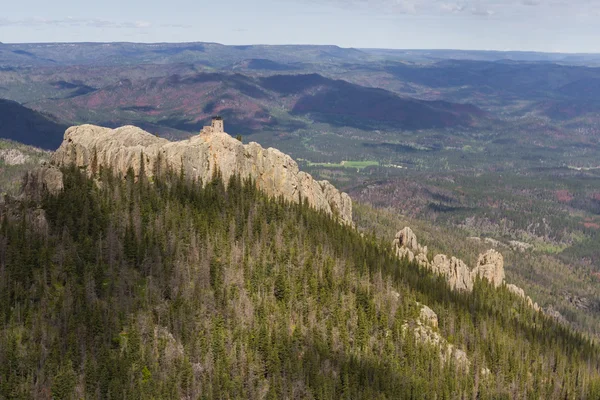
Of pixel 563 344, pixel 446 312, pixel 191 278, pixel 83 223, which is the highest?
pixel 83 223

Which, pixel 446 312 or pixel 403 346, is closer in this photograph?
pixel 403 346

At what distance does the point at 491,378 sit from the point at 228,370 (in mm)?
62578

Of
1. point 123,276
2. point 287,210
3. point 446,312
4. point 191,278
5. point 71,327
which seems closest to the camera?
point 71,327

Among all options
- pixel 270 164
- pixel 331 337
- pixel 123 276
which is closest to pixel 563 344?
pixel 331 337

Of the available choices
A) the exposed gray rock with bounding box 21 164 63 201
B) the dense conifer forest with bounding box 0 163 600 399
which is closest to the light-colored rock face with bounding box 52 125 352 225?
the dense conifer forest with bounding box 0 163 600 399

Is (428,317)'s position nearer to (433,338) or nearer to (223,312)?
(433,338)

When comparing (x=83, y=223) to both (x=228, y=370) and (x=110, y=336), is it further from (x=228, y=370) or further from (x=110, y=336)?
(x=228, y=370)

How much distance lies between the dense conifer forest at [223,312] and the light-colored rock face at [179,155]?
3.60 meters

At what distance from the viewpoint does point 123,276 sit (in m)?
146

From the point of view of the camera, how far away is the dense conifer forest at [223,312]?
12800 cm

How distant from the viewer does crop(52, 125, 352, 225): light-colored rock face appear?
176 metres

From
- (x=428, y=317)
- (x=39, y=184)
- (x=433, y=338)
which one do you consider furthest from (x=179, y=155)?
(x=433, y=338)

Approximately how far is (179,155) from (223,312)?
51.0 m

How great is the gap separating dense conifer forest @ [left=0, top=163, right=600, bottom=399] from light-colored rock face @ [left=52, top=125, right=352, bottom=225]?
3604 millimetres
